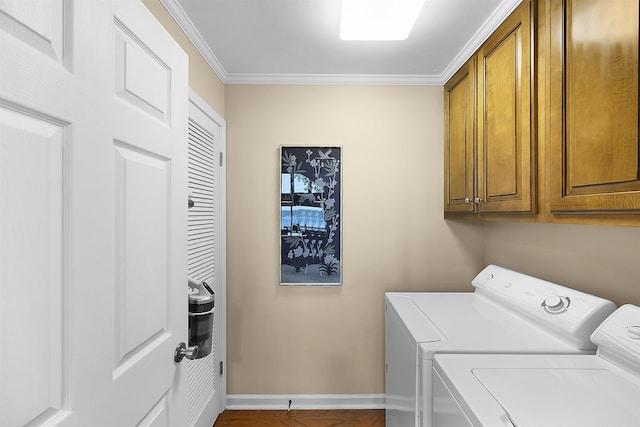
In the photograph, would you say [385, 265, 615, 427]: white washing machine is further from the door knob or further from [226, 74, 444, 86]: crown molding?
[226, 74, 444, 86]: crown molding

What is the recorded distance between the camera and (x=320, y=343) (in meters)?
2.55

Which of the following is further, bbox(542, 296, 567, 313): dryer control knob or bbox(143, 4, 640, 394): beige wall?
bbox(143, 4, 640, 394): beige wall

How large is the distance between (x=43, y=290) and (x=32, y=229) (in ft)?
0.37

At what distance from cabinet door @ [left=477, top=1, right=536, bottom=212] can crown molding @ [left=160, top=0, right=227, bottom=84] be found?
62.1 inches

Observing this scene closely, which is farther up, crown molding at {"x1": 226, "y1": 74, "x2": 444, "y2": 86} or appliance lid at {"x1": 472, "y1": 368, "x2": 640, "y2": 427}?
crown molding at {"x1": 226, "y1": 74, "x2": 444, "y2": 86}

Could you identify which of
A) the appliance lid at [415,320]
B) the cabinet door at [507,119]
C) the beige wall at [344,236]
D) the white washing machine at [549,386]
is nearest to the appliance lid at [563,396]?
the white washing machine at [549,386]

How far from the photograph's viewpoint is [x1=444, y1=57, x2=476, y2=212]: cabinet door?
204 cm

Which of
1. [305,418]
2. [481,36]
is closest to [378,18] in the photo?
[481,36]

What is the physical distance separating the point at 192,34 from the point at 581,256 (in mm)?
2299

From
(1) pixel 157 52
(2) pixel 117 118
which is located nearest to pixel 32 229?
(2) pixel 117 118

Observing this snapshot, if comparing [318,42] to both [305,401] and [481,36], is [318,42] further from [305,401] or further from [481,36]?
[305,401]

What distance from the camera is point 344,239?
8.34 feet

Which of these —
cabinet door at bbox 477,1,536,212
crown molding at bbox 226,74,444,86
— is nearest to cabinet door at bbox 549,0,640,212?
cabinet door at bbox 477,1,536,212

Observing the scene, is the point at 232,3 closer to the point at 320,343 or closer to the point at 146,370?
the point at 146,370
